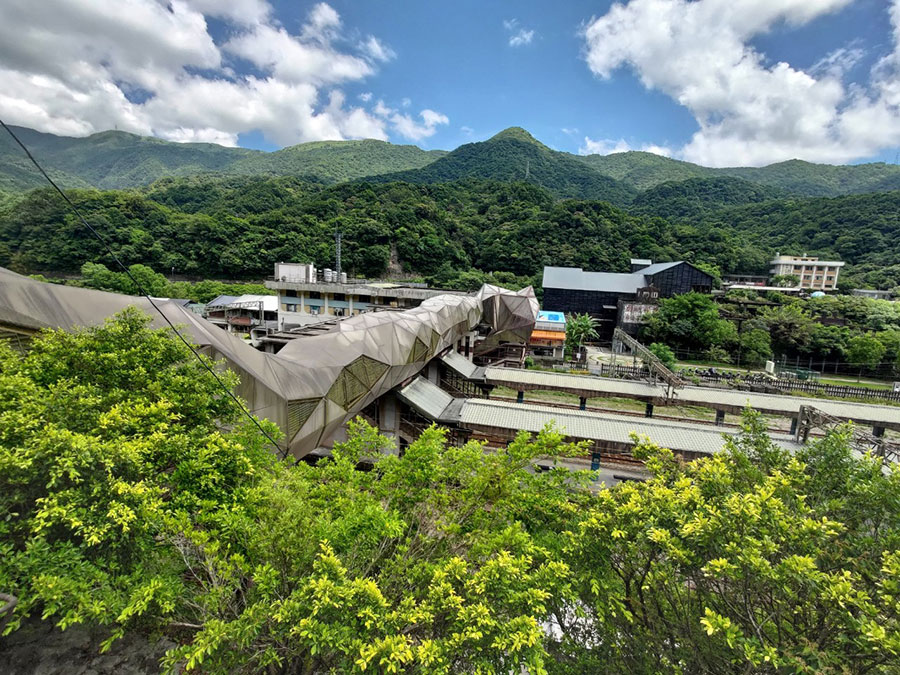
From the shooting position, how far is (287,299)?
42.8 m

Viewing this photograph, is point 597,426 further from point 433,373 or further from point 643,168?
point 643,168

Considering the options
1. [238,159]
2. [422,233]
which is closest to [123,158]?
[238,159]

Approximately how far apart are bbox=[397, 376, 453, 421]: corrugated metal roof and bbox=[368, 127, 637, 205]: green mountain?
11095 centimetres

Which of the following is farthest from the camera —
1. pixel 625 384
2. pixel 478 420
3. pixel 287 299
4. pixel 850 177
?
pixel 850 177

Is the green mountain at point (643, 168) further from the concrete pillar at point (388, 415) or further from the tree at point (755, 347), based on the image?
the concrete pillar at point (388, 415)

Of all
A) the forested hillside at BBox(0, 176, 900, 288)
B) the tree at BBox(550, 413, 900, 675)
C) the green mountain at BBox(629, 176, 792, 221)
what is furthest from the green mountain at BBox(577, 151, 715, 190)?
the tree at BBox(550, 413, 900, 675)

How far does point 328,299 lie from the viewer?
41.7m

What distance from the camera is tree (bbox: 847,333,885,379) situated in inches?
1539

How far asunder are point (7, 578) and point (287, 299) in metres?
41.0

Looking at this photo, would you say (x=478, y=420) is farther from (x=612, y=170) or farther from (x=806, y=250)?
(x=612, y=170)

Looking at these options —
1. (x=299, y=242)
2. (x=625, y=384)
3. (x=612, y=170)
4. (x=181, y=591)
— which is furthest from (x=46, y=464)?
(x=612, y=170)

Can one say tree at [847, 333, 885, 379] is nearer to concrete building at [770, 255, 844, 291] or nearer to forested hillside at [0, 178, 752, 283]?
forested hillside at [0, 178, 752, 283]

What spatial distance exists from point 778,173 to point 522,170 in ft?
315

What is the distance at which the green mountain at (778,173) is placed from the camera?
11819 cm
